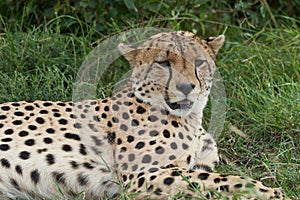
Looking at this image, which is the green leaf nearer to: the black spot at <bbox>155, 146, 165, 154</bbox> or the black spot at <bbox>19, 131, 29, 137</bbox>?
the black spot at <bbox>19, 131, 29, 137</bbox>

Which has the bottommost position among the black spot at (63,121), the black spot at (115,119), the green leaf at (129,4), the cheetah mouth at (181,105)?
the black spot at (63,121)

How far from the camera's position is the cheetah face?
4.10 meters

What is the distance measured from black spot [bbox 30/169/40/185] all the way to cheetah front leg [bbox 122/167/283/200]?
1.56ft

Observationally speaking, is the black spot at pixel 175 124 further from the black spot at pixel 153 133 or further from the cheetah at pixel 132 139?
the black spot at pixel 153 133

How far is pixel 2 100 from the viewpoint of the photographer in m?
5.11

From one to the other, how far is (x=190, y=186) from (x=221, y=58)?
2.08 metres

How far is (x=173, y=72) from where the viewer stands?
13.5 feet

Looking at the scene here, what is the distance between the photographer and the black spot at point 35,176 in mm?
4043

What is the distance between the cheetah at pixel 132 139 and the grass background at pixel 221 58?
1.44ft

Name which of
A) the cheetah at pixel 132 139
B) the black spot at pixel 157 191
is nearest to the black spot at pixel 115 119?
the cheetah at pixel 132 139

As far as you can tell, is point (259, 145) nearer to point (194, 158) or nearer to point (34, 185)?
point (194, 158)

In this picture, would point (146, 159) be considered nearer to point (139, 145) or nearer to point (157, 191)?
point (139, 145)

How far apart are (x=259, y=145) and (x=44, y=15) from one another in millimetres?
2069

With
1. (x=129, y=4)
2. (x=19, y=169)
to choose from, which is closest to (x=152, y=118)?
(x=19, y=169)
